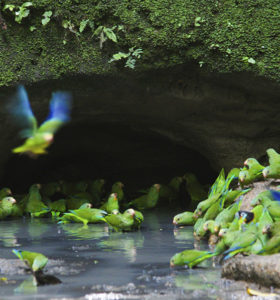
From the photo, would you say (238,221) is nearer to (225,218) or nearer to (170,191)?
(225,218)

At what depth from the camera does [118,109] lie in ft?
21.0

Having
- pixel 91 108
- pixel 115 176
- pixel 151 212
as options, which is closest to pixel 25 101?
pixel 91 108

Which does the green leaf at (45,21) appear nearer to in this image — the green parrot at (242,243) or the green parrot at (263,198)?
the green parrot at (263,198)

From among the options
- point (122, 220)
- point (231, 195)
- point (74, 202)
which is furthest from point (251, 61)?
point (74, 202)

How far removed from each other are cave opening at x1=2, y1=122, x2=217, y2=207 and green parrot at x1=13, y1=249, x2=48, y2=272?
466 centimetres

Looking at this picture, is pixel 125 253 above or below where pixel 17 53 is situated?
below

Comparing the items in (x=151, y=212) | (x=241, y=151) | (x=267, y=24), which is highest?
(x=267, y=24)

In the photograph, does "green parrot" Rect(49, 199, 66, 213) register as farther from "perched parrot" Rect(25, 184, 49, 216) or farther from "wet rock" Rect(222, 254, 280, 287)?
"wet rock" Rect(222, 254, 280, 287)

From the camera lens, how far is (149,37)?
5.38 metres

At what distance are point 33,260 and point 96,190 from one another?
14.6 feet

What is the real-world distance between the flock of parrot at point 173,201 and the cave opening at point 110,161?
474mm

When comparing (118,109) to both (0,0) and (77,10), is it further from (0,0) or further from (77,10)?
(0,0)

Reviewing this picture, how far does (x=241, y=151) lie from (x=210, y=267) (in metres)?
3.51

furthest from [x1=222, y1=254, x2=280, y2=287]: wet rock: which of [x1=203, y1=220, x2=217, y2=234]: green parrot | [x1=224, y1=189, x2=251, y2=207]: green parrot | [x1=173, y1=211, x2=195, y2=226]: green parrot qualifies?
[x1=173, y1=211, x2=195, y2=226]: green parrot
